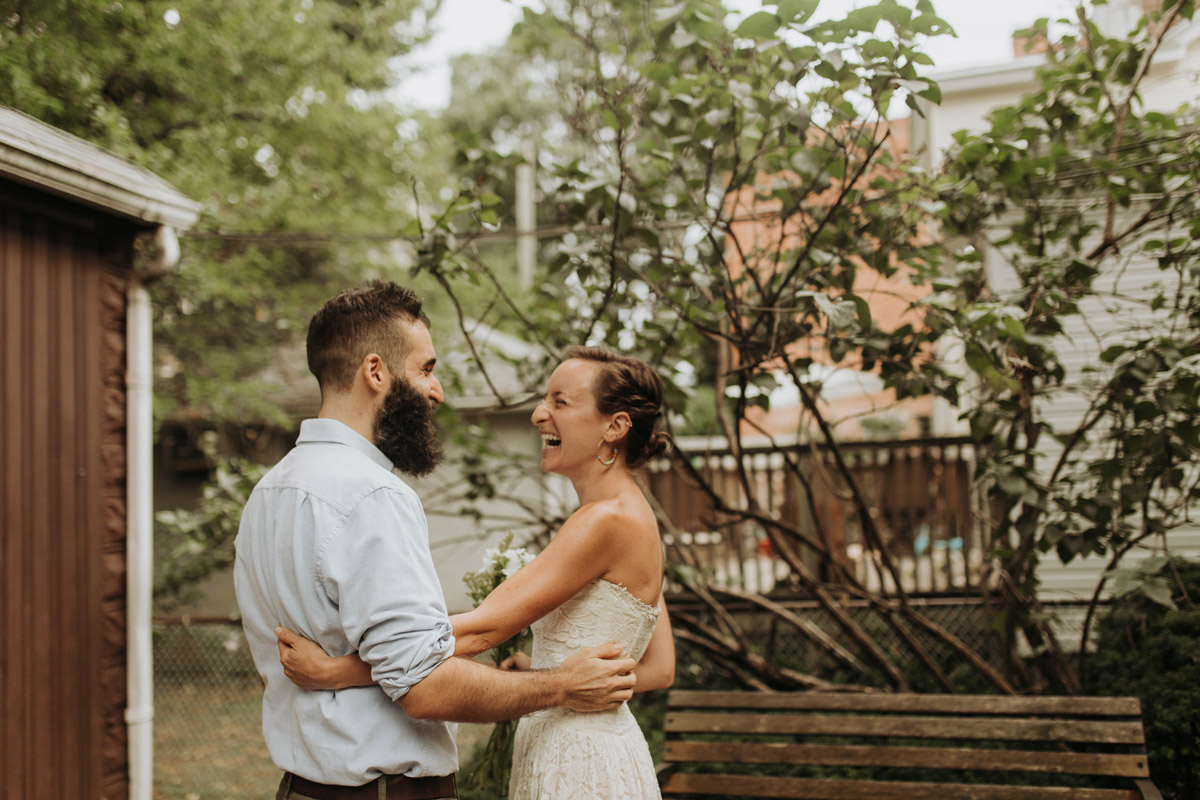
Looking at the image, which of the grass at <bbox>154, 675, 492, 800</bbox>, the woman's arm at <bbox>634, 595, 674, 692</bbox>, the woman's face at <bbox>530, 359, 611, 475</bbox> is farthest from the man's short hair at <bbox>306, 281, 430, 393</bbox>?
the grass at <bbox>154, 675, 492, 800</bbox>

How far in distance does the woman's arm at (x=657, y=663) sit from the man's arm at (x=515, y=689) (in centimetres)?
36

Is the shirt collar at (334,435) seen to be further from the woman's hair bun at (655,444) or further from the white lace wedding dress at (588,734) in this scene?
the woman's hair bun at (655,444)

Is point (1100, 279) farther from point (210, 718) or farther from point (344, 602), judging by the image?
point (210, 718)

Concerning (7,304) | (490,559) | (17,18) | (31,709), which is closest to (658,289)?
(490,559)

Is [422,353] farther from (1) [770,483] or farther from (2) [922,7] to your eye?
(1) [770,483]

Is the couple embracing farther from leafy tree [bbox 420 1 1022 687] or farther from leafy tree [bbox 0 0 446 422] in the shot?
leafy tree [bbox 0 0 446 422]

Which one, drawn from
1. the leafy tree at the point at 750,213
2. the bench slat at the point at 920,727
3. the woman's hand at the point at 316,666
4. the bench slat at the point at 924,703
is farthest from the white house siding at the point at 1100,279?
the woman's hand at the point at 316,666

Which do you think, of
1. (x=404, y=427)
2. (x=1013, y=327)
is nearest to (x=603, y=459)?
(x=404, y=427)

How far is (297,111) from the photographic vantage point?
405 inches

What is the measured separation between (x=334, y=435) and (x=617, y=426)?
2.80ft

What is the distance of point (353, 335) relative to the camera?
206cm

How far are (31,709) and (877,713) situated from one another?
3630 mm

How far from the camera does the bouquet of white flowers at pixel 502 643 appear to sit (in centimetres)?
277

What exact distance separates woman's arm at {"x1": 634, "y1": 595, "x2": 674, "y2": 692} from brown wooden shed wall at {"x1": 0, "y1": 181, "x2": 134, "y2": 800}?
94.8 inches
